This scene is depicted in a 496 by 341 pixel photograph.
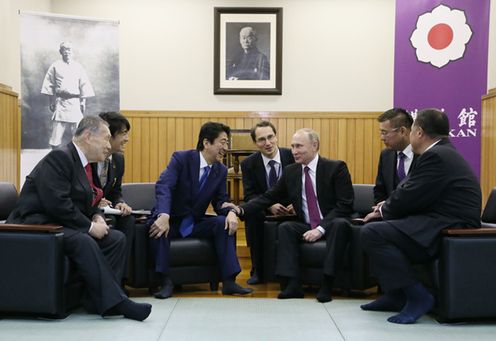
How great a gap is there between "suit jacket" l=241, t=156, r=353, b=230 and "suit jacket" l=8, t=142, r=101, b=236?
1.37 meters

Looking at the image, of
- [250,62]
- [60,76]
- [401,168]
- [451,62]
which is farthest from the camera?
[250,62]

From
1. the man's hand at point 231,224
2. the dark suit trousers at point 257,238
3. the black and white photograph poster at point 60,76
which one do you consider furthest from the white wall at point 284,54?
the man's hand at point 231,224

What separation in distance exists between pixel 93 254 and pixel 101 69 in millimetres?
3287

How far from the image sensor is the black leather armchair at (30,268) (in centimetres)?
305

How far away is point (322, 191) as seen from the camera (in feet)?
13.7

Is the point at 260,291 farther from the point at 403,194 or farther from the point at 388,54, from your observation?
the point at 388,54

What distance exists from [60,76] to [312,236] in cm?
336

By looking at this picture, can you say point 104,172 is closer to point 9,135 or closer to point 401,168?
point 401,168

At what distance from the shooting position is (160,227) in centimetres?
384

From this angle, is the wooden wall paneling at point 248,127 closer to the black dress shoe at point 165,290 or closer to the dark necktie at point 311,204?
the dark necktie at point 311,204

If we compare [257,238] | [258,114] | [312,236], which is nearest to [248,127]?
[258,114]

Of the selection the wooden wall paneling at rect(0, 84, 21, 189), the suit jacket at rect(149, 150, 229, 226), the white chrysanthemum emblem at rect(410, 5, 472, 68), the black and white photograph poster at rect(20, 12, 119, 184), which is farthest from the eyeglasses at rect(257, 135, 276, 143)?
the wooden wall paneling at rect(0, 84, 21, 189)

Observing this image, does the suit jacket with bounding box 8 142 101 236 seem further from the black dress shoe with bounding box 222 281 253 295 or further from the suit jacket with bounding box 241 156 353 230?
the suit jacket with bounding box 241 156 353 230

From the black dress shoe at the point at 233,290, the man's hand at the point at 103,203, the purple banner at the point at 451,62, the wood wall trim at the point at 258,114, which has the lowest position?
the black dress shoe at the point at 233,290
